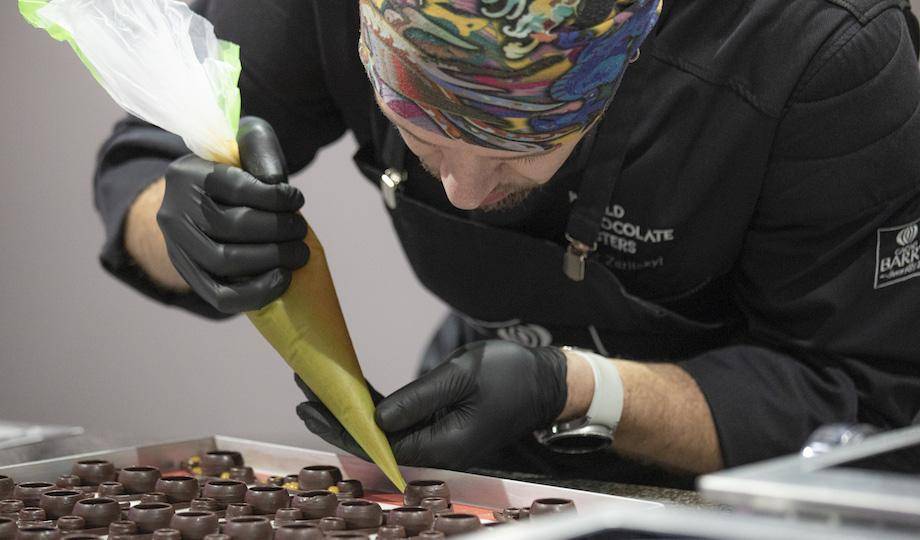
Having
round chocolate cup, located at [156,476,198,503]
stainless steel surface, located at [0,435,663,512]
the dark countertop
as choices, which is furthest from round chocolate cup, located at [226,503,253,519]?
the dark countertop

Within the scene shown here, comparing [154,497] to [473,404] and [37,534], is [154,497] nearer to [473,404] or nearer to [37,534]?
[37,534]

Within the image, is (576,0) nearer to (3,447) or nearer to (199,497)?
(199,497)

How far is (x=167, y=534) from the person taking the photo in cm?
105

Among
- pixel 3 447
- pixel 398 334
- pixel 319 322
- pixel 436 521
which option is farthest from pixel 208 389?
pixel 436 521

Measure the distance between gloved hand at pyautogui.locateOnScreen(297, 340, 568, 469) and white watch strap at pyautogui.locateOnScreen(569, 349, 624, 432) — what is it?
7 cm

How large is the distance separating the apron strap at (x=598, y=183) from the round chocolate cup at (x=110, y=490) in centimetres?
66

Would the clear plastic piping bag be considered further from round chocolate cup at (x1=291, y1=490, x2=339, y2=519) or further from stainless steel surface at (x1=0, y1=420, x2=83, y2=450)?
stainless steel surface at (x1=0, y1=420, x2=83, y2=450)

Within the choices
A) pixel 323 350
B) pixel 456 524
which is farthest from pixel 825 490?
pixel 323 350

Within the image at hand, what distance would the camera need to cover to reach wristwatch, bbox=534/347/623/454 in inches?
57.9

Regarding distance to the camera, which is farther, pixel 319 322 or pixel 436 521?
pixel 319 322

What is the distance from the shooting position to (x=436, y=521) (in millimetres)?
1065

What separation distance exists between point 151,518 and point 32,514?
0.43 feet

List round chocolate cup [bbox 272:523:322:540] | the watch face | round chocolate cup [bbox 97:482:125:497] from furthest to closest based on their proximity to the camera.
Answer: the watch face → round chocolate cup [bbox 97:482:125:497] → round chocolate cup [bbox 272:523:322:540]

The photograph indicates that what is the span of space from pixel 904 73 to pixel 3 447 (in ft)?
4.40
